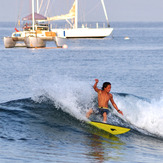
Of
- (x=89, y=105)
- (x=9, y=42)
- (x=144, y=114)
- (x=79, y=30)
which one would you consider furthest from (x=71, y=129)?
(x=79, y=30)

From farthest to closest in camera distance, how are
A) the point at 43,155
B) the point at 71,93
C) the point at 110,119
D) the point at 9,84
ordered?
the point at 9,84 < the point at 71,93 < the point at 110,119 < the point at 43,155

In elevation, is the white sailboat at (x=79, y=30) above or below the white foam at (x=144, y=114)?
above

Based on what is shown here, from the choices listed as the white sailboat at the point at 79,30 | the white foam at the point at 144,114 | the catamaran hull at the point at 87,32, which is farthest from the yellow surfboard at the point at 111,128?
the catamaran hull at the point at 87,32

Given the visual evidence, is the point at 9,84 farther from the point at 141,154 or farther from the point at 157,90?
the point at 141,154

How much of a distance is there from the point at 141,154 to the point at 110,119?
3.58 meters

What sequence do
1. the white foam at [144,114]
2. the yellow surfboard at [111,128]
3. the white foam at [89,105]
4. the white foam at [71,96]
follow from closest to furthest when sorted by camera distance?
the yellow surfboard at [111,128] → the white foam at [144,114] → the white foam at [89,105] → the white foam at [71,96]

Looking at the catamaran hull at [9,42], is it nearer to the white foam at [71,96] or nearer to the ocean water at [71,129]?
the ocean water at [71,129]

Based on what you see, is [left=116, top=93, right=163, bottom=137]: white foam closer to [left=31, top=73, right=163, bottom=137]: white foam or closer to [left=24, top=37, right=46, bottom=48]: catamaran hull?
[left=31, top=73, right=163, bottom=137]: white foam

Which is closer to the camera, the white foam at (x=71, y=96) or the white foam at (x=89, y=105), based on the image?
the white foam at (x=89, y=105)

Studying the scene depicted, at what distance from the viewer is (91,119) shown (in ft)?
47.1

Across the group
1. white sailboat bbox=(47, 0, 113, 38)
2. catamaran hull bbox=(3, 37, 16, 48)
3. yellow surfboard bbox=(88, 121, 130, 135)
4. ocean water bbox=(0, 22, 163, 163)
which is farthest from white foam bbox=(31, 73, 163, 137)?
white sailboat bbox=(47, 0, 113, 38)

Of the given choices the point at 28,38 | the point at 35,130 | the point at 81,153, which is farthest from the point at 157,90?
the point at 28,38

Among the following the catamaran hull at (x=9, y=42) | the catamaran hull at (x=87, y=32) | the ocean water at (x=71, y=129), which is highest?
the catamaran hull at (x=87, y=32)

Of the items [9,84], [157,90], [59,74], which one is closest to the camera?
[157,90]
